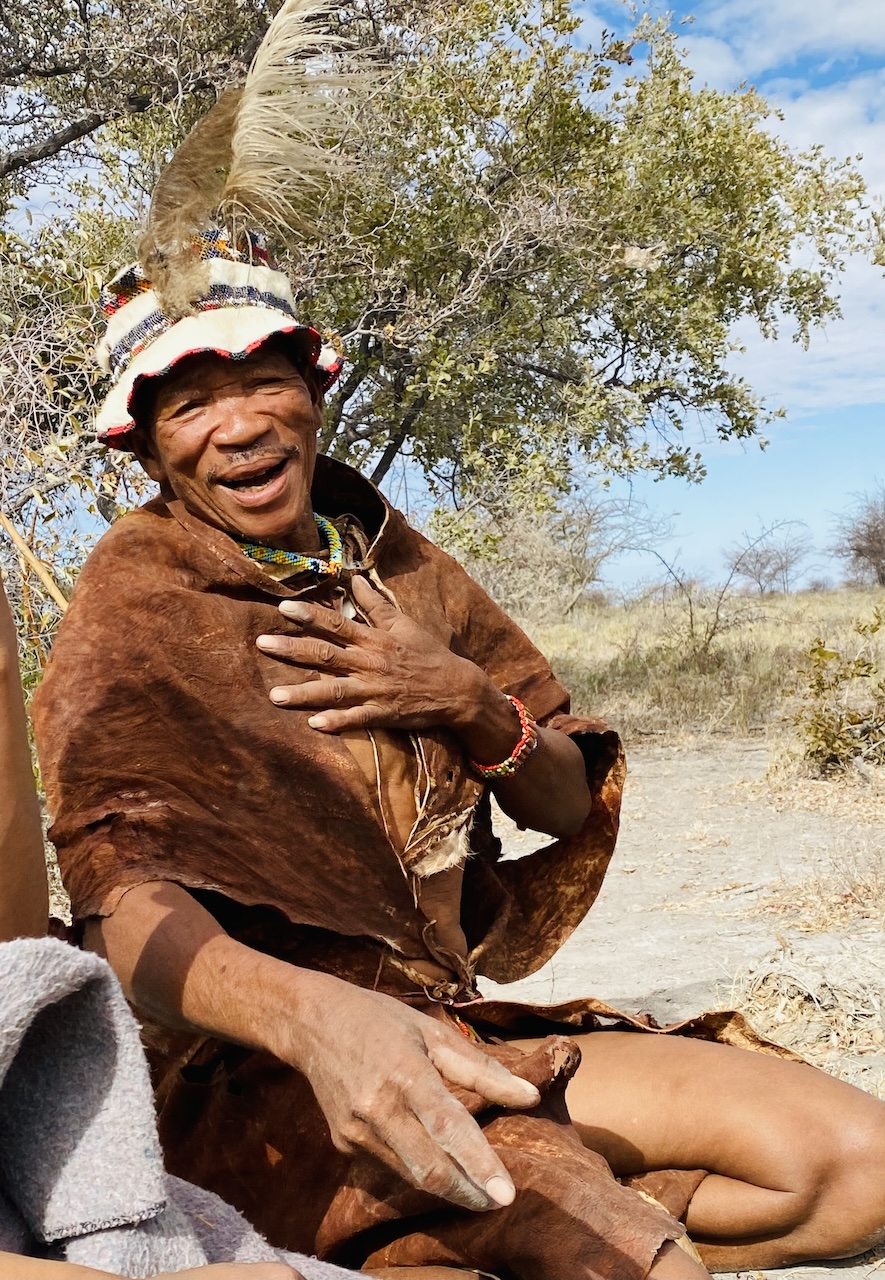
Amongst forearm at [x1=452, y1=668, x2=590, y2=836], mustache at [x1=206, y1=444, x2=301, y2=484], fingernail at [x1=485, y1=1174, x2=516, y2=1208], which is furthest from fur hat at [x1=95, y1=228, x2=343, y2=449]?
fingernail at [x1=485, y1=1174, x2=516, y2=1208]

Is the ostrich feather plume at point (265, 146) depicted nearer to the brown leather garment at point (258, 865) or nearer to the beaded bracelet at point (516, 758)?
the brown leather garment at point (258, 865)

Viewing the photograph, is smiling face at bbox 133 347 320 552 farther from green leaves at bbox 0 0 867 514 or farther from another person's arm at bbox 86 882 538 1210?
green leaves at bbox 0 0 867 514

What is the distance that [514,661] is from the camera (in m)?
2.70

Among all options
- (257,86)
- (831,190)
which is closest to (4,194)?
(831,190)

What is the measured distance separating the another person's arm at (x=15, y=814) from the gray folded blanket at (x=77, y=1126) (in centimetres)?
15

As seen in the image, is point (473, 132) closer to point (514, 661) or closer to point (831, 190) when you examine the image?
point (831, 190)

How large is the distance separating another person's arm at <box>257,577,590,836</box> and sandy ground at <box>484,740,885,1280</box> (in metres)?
1.15

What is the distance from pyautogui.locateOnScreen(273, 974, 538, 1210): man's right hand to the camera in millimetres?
1401

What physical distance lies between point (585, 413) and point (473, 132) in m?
2.12

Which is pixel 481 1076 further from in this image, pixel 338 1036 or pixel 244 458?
pixel 244 458

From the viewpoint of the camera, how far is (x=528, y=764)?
2.37 meters

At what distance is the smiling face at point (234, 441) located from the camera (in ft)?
7.13

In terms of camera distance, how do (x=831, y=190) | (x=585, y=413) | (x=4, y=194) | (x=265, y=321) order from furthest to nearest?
(x=831, y=190), (x=585, y=413), (x=4, y=194), (x=265, y=321)

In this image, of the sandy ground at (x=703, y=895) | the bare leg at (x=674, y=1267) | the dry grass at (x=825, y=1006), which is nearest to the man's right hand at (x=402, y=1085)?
the bare leg at (x=674, y=1267)
